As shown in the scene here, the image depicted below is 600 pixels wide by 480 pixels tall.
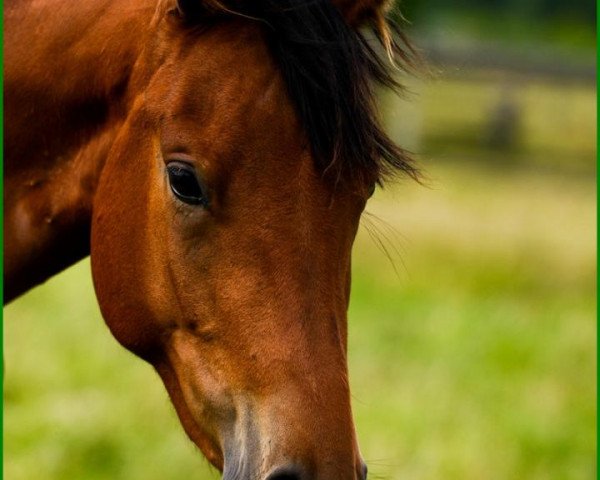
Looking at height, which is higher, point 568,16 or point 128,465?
point 128,465

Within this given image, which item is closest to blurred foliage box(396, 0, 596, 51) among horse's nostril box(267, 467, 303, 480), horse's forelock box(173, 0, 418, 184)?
horse's forelock box(173, 0, 418, 184)

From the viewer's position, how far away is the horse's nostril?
1976mm

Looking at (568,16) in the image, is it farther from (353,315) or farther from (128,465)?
(128,465)

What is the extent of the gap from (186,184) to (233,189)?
11cm

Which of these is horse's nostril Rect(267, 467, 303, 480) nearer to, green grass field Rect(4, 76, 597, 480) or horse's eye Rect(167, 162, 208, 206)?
horse's eye Rect(167, 162, 208, 206)

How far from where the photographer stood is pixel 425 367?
21.7ft

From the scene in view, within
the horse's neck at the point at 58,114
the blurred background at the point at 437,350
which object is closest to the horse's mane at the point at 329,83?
the blurred background at the point at 437,350

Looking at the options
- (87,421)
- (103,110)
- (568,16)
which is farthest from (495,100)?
(103,110)

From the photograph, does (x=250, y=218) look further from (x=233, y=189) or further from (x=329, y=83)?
(x=329, y=83)

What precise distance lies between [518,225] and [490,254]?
0.90 metres

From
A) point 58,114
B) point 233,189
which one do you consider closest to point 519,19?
point 58,114

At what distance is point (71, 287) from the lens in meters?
7.93

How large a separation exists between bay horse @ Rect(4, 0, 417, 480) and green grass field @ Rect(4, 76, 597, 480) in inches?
51.9

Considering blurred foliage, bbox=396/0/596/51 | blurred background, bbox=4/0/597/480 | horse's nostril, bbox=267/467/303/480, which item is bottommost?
blurred foliage, bbox=396/0/596/51
